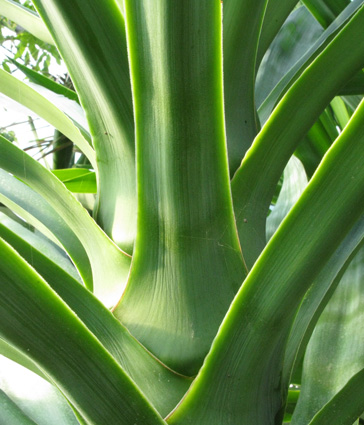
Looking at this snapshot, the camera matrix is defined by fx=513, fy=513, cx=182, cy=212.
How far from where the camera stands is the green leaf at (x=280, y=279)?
269mm

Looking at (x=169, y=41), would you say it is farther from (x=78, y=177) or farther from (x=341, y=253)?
(x=78, y=177)

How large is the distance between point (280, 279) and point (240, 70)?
0.19 metres

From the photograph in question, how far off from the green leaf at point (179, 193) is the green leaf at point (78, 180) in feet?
0.97

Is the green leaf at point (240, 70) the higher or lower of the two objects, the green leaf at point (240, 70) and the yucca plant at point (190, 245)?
the higher

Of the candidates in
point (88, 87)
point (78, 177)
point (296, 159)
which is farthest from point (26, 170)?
point (296, 159)

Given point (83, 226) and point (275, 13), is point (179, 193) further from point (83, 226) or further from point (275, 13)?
point (275, 13)

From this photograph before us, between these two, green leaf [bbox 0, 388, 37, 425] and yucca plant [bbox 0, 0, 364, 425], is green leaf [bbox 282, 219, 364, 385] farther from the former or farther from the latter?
green leaf [bbox 0, 388, 37, 425]

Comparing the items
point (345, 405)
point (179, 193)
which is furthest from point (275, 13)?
point (345, 405)

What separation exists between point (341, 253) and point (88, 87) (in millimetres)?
222

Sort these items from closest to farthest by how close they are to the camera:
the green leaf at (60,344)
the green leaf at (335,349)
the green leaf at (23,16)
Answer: the green leaf at (60,344) → the green leaf at (335,349) → the green leaf at (23,16)

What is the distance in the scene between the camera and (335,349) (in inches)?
14.8

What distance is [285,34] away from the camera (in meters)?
0.59

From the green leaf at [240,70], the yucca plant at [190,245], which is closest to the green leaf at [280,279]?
the yucca plant at [190,245]

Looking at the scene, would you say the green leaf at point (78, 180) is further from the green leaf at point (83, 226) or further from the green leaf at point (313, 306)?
the green leaf at point (313, 306)
